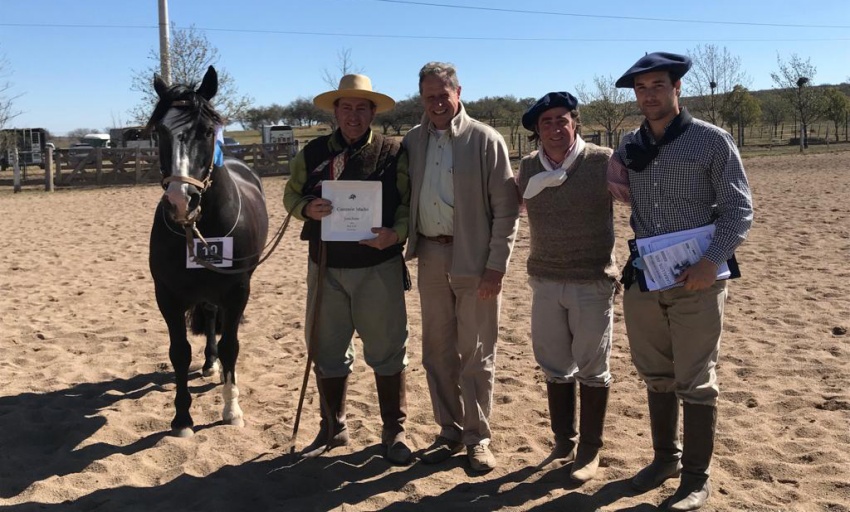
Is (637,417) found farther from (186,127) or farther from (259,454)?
(186,127)

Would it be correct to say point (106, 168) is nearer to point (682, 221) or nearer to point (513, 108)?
point (682, 221)

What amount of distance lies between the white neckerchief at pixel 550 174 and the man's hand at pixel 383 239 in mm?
716

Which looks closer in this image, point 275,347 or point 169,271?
point 169,271

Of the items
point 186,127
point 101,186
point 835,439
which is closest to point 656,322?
point 835,439

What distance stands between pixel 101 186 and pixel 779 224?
19709 millimetres

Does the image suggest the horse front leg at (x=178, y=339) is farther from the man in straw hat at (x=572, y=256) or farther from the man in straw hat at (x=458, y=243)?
the man in straw hat at (x=572, y=256)

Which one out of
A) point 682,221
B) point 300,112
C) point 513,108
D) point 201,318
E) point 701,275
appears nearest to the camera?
point 701,275

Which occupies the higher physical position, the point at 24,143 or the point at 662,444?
the point at 24,143

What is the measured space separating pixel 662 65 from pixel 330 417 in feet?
8.33

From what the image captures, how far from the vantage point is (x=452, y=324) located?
12.3 feet

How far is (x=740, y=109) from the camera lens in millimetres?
39844

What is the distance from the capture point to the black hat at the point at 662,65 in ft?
9.77

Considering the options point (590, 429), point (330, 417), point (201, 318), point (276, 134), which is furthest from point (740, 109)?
point (330, 417)

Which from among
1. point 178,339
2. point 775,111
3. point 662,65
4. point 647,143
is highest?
point 775,111
